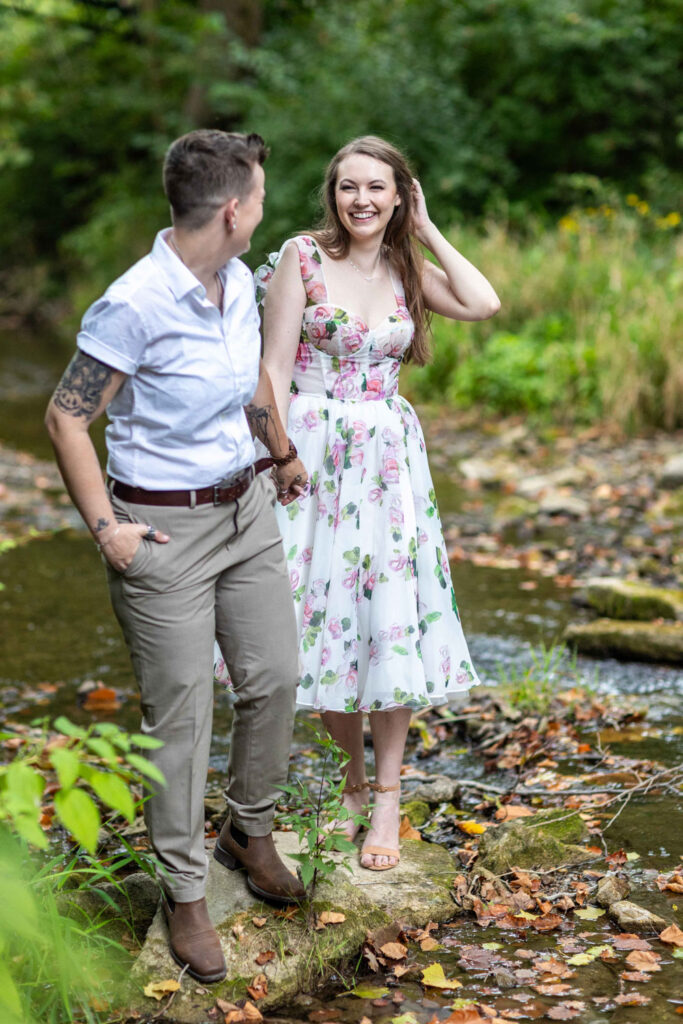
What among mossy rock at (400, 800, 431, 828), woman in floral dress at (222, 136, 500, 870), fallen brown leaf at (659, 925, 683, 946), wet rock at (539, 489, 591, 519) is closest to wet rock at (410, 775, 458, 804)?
mossy rock at (400, 800, 431, 828)

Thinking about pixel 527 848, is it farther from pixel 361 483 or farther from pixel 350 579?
pixel 361 483

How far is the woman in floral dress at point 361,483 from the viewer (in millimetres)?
3277

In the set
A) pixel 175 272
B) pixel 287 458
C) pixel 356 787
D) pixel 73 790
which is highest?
pixel 175 272

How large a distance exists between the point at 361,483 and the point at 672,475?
5.42 meters

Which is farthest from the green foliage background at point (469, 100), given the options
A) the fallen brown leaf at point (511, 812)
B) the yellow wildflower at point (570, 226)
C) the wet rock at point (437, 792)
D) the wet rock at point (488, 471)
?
the fallen brown leaf at point (511, 812)

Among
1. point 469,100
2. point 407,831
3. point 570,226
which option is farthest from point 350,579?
point 469,100

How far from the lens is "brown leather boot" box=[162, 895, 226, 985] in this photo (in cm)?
271

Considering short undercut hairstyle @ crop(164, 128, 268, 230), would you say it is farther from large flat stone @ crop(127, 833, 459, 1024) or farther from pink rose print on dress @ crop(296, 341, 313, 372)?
large flat stone @ crop(127, 833, 459, 1024)

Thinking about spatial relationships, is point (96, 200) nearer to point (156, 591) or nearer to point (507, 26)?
point (507, 26)

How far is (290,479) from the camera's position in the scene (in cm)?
315

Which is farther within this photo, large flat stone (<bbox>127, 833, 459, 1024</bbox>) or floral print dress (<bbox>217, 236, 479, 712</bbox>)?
floral print dress (<bbox>217, 236, 479, 712</bbox>)

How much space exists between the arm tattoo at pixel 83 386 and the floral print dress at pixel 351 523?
0.93 metres

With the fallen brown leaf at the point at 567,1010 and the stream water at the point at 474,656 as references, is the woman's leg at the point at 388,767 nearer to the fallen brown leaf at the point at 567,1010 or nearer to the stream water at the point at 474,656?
the stream water at the point at 474,656

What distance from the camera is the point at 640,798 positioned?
3809 mm
